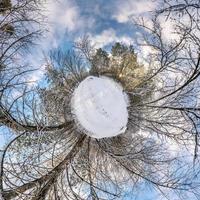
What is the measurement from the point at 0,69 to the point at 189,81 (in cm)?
560

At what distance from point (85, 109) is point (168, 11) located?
302 cm

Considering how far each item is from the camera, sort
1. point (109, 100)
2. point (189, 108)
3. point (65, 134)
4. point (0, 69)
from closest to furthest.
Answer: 1. point (109, 100)
2. point (0, 69)
3. point (189, 108)
4. point (65, 134)

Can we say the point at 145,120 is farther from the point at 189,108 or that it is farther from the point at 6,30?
the point at 6,30

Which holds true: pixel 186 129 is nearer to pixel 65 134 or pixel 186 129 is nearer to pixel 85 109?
pixel 65 134

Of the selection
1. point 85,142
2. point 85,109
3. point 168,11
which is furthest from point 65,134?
point 168,11

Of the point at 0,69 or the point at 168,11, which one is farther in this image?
the point at 0,69

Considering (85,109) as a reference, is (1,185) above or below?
below

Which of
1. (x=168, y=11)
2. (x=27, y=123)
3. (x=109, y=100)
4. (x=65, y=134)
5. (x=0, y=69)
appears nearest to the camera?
(x=109, y=100)

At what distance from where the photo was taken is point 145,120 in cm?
1445

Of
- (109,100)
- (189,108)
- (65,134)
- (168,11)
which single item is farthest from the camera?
(65,134)

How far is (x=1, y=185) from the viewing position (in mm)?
10102

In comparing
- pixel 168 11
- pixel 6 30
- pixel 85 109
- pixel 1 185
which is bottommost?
pixel 1 185

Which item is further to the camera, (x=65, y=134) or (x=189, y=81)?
(x=65, y=134)

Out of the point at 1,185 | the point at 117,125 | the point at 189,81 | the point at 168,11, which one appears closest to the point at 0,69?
the point at 1,185
